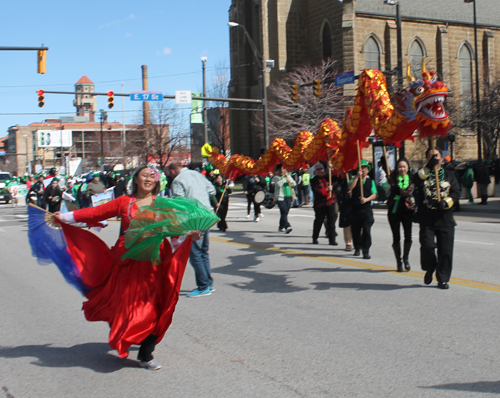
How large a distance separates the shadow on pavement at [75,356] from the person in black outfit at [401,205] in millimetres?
4977

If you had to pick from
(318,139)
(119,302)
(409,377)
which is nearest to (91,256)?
(119,302)

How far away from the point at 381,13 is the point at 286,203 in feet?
106

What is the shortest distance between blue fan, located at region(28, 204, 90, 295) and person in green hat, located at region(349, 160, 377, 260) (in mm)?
6070

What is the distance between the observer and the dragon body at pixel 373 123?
7.17 meters

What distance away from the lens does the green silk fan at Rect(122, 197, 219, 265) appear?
4551 mm

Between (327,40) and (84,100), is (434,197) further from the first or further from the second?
(84,100)

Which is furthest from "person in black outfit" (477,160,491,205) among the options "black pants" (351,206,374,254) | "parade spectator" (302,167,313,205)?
"black pants" (351,206,374,254)

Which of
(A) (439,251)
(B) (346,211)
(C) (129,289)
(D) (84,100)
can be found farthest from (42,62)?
(D) (84,100)

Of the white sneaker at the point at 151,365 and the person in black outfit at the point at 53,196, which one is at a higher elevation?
the person in black outfit at the point at 53,196

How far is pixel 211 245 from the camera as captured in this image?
42.4 feet

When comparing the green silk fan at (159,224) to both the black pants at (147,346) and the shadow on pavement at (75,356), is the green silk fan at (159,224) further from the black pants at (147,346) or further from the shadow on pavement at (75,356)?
the shadow on pavement at (75,356)

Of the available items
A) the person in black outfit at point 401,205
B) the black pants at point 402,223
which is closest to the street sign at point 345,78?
the person in black outfit at point 401,205

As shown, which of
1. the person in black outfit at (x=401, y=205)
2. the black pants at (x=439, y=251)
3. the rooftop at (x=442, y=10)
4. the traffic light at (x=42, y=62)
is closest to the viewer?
the black pants at (x=439, y=251)

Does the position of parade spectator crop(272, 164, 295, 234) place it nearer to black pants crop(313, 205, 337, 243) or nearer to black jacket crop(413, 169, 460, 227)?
black pants crop(313, 205, 337, 243)
